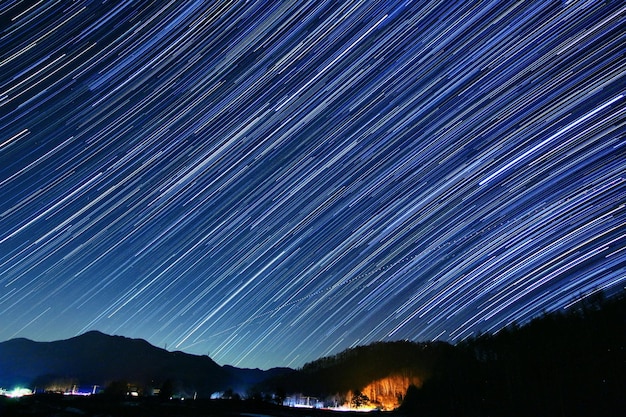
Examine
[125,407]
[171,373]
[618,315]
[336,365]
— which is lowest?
[125,407]

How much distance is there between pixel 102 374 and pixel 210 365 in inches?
1738

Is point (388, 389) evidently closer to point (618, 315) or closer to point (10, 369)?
point (618, 315)

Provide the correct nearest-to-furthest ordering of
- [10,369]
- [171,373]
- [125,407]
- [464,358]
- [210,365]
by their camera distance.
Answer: [125,407], [464,358], [171,373], [10,369], [210,365]

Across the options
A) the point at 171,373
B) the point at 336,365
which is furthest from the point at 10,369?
the point at 336,365

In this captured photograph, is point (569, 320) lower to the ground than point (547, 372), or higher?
higher

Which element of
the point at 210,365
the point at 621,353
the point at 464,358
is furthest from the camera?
the point at 210,365

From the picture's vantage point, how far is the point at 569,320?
38438mm

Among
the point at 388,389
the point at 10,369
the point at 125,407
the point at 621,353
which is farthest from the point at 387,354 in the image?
the point at 10,369

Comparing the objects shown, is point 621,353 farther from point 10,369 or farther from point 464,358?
point 10,369

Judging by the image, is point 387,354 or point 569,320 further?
point 387,354

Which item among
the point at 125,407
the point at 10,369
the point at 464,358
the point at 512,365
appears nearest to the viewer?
the point at 125,407

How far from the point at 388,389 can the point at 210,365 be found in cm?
12778

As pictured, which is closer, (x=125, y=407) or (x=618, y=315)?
(x=125, y=407)

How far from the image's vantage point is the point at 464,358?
154 feet
